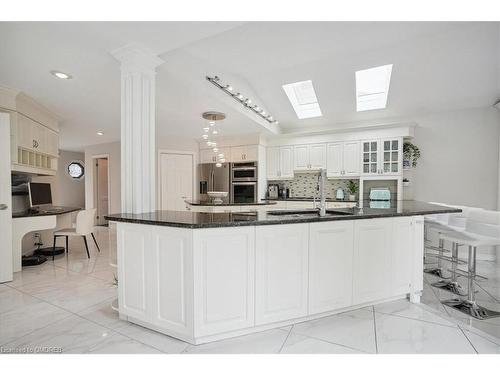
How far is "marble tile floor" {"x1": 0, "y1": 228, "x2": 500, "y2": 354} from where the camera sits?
1839mm

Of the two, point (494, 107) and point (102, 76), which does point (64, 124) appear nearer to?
point (102, 76)

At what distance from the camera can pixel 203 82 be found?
134 inches

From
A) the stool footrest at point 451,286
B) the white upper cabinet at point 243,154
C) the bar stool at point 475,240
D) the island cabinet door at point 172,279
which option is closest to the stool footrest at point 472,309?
the bar stool at point 475,240

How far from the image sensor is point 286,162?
20.3ft

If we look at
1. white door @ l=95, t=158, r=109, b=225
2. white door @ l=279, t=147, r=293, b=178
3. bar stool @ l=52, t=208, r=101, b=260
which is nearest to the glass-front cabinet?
white door @ l=279, t=147, r=293, b=178

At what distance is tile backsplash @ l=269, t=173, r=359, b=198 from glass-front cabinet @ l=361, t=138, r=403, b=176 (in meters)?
0.78

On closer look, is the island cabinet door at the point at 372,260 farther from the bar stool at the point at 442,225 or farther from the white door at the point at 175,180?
the white door at the point at 175,180

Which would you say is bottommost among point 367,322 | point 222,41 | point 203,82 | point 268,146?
point 367,322

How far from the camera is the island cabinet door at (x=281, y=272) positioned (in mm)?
2004

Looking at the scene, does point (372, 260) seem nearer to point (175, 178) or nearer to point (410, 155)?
point (410, 155)

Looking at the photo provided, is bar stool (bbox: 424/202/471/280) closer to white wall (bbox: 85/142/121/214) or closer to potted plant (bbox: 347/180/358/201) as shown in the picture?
potted plant (bbox: 347/180/358/201)

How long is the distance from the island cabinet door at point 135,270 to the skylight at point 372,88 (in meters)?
4.18

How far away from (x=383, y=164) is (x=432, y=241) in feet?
5.24

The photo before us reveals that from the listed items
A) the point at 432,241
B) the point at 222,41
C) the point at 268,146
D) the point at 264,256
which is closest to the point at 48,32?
the point at 222,41
